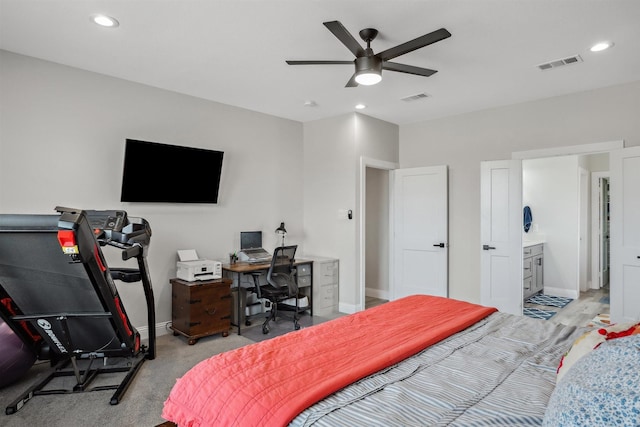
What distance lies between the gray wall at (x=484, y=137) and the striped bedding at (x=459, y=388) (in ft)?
9.91

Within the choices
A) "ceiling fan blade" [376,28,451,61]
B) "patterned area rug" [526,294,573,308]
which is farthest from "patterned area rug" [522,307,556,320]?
"ceiling fan blade" [376,28,451,61]

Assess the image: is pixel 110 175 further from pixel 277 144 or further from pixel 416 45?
pixel 416 45

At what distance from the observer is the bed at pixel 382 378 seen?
131cm

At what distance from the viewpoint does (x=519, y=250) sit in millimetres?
4516

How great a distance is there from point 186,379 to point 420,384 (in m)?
1.02

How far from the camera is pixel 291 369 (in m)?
1.62

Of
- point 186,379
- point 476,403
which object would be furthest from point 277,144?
point 476,403

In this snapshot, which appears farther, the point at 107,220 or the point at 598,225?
the point at 598,225

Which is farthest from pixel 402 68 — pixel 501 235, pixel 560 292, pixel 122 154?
pixel 560 292

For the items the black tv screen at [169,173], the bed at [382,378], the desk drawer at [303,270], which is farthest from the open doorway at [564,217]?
the black tv screen at [169,173]

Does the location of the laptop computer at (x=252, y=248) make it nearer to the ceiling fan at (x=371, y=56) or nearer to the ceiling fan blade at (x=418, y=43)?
the ceiling fan at (x=371, y=56)

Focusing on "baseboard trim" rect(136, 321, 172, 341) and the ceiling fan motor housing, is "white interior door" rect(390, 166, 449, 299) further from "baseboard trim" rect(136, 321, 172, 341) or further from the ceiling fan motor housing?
"baseboard trim" rect(136, 321, 172, 341)

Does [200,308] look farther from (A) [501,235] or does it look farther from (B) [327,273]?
(A) [501,235]

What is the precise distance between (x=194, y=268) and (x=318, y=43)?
251 centimetres
